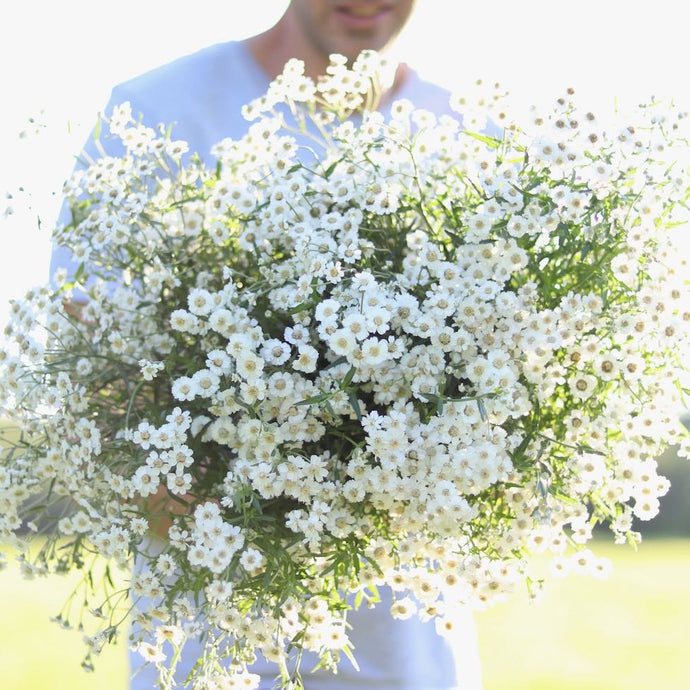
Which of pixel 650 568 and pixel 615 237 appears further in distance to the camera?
pixel 650 568

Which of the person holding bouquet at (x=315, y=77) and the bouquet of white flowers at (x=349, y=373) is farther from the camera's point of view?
the person holding bouquet at (x=315, y=77)

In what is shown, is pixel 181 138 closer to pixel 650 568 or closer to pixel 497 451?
pixel 497 451

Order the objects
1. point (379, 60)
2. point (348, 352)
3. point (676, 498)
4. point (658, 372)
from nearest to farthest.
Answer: point (348, 352) → point (658, 372) → point (379, 60) → point (676, 498)

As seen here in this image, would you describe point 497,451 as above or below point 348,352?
below

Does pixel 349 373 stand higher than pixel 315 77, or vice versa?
pixel 315 77

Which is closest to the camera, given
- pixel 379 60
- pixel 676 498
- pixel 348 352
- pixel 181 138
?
pixel 348 352

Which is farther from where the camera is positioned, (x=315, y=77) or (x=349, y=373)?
(x=315, y=77)

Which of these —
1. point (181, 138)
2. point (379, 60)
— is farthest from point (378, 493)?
point (181, 138)

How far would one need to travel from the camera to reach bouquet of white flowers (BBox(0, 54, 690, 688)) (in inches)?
38.6

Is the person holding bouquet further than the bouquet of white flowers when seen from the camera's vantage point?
Yes

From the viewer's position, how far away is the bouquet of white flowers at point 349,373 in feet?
3.22

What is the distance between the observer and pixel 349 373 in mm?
961

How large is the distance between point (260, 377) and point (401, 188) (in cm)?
27

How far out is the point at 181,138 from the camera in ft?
5.24
